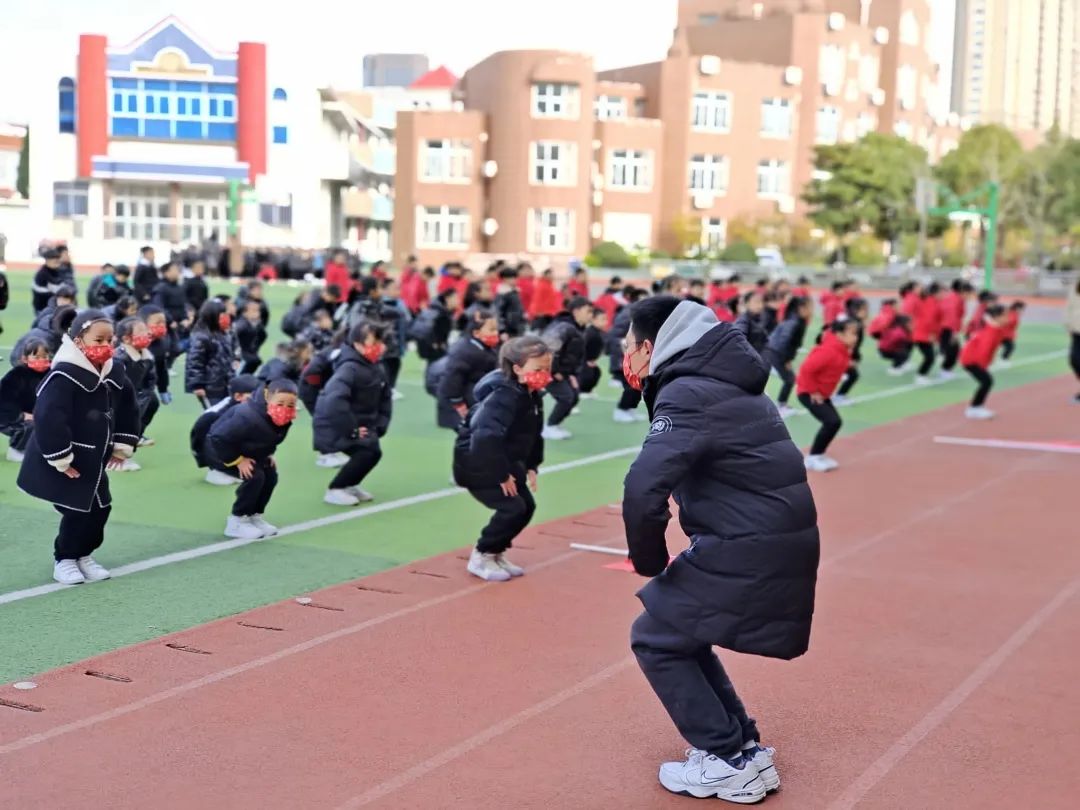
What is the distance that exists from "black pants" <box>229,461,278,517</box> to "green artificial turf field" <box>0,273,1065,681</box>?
27 centimetres

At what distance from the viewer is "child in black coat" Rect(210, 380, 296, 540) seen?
9.02 metres

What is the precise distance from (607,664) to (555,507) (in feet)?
14.3

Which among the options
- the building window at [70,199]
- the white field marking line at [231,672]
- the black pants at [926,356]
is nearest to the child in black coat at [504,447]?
the white field marking line at [231,672]

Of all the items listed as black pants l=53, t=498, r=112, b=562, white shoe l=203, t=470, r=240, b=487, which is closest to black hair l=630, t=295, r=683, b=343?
black pants l=53, t=498, r=112, b=562

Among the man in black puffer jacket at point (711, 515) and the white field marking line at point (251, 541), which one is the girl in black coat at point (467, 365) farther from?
the man in black puffer jacket at point (711, 515)

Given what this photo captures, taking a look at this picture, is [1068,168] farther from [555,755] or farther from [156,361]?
[555,755]

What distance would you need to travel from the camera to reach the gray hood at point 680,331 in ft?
15.9

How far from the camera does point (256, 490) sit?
9305 mm

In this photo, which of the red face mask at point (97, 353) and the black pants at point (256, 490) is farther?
the black pants at point (256, 490)

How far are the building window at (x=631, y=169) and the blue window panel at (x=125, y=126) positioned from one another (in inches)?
887

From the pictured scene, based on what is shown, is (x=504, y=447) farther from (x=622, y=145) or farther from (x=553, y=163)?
(x=622, y=145)

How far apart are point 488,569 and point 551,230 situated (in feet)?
188

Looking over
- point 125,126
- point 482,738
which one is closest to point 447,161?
point 125,126

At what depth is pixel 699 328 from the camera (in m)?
4.85
